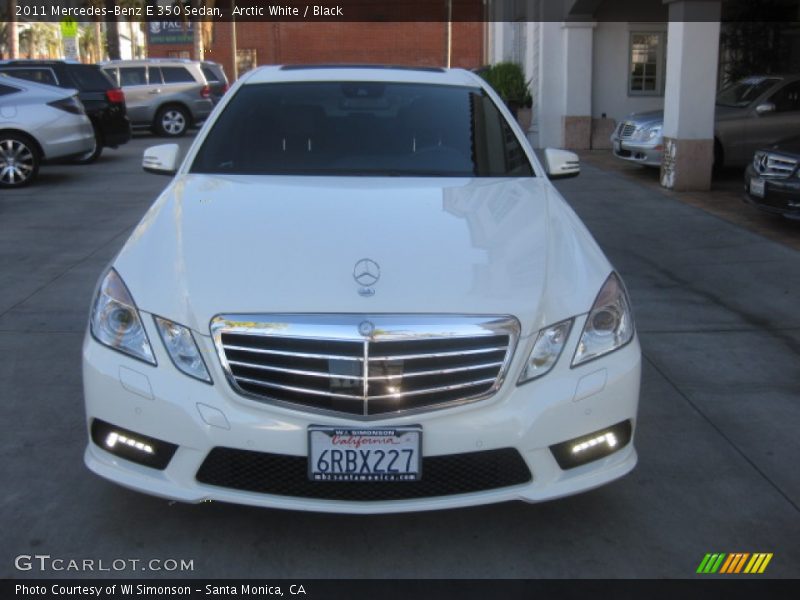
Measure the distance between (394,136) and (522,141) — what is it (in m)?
0.65

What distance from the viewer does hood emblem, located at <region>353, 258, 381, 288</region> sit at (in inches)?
129

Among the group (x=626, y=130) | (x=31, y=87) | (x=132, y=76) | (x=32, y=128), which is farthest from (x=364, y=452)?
(x=132, y=76)

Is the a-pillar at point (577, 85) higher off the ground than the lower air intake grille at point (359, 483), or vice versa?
the a-pillar at point (577, 85)

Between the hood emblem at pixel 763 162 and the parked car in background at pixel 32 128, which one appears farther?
the parked car in background at pixel 32 128

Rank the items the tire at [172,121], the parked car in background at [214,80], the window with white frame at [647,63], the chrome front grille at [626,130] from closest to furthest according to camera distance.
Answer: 1. the chrome front grille at [626,130]
2. the window with white frame at [647,63]
3. the tire at [172,121]
4. the parked car in background at [214,80]

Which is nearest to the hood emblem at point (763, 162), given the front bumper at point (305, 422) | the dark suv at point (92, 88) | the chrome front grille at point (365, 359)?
the front bumper at point (305, 422)

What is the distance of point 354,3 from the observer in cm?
4641

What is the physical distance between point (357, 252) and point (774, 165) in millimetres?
7118

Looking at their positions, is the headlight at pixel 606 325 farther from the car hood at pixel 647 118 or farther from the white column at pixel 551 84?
the white column at pixel 551 84

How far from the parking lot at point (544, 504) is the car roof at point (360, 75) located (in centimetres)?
190

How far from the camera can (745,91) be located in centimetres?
1429

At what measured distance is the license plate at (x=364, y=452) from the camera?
3.09 meters

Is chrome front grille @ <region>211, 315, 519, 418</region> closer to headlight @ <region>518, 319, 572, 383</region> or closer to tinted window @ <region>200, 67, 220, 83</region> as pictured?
headlight @ <region>518, 319, 572, 383</region>
